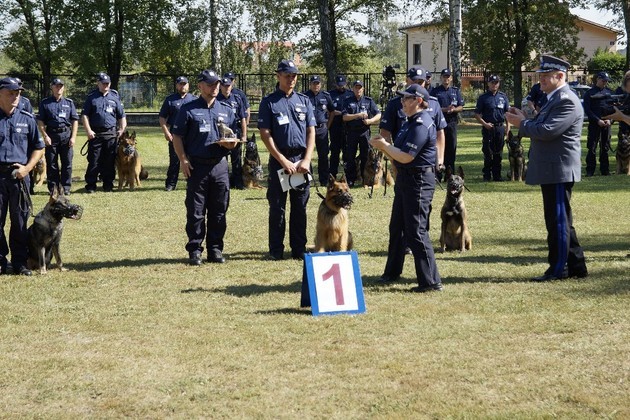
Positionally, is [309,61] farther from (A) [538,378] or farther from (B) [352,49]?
(A) [538,378]

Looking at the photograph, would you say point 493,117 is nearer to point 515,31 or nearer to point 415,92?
point 415,92

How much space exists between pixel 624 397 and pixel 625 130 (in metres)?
14.4

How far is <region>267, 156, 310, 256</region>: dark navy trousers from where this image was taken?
1020 cm

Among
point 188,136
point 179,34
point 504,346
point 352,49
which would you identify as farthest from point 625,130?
point 352,49

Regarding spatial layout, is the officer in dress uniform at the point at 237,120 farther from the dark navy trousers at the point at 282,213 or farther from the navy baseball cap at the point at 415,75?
the navy baseball cap at the point at 415,75

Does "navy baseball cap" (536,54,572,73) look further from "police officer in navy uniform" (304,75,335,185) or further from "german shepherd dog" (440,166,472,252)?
"police officer in navy uniform" (304,75,335,185)

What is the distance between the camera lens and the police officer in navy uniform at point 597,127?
17.8 m

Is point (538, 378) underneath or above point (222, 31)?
underneath

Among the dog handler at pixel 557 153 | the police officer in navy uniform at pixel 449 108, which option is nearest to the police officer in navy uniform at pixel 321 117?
the police officer in navy uniform at pixel 449 108

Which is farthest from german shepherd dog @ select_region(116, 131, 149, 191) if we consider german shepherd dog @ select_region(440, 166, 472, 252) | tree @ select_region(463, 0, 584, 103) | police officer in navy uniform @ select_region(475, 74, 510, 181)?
tree @ select_region(463, 0, 584, 103)

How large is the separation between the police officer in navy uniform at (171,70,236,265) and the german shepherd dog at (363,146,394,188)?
684 centimetres

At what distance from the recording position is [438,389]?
5.70 m

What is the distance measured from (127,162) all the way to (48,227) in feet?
23.8

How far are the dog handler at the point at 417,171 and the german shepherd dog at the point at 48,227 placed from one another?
339 cm
